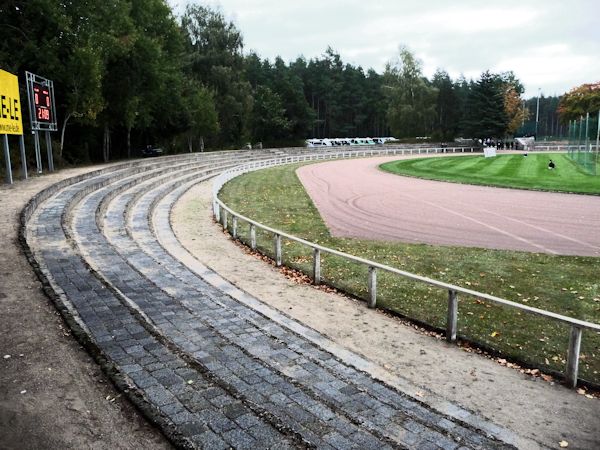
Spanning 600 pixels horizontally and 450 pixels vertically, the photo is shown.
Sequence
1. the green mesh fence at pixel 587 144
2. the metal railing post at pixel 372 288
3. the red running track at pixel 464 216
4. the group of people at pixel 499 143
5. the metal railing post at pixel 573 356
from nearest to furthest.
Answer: the metal railing post at pixel 573 356
the metal railing post at pixel 372 288
the red running track at pixel 464 216
the green mesh fence at pixel 587 144
the group of people at pixel 499 143

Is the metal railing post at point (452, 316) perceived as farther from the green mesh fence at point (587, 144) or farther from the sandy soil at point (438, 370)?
the green mesh fence at point (587, 144)

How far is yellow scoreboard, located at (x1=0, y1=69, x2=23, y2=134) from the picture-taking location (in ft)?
68.0

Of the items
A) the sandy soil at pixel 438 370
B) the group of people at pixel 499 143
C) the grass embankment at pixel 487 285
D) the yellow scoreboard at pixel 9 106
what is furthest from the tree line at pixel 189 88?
the sandy soil at pixel 438 370

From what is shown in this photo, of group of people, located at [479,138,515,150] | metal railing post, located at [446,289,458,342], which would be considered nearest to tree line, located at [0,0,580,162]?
group of people, located at [479,138,515,150]

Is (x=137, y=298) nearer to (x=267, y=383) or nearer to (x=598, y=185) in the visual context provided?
(x=267, y=383)

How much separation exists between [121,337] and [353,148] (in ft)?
220

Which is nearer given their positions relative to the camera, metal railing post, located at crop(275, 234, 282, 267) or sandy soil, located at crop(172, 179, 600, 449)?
sandy soil, located at crop(172, 179, 600, 449)

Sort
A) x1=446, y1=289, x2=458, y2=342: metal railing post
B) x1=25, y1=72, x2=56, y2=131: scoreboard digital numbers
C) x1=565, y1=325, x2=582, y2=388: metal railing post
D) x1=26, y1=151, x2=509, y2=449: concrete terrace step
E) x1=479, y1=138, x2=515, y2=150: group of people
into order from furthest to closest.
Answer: x1=479, y1=138, x2=515, y2=150: group of people, x1=25, y1=72, x2=56, y2=131: scoreboard digital numbers, x1=446, y1=289, x2=458, y2=342: metal railing post, x1=565, y1=325, x2=582, y2=388: metal railing post, x1=26, y1=151, x2=509, y2=449: concrete terrace step

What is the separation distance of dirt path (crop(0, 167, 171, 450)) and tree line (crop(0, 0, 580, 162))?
24390 mm

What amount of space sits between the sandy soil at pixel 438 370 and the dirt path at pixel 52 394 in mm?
3329

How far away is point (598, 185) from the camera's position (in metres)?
28.4

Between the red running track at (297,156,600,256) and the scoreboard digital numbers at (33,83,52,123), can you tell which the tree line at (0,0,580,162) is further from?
the red running track at (297,156,600,256)

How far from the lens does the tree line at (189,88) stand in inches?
1108

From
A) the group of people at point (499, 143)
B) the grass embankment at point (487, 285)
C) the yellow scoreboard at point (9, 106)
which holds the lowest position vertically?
the grass embankment at point (487, 285)
